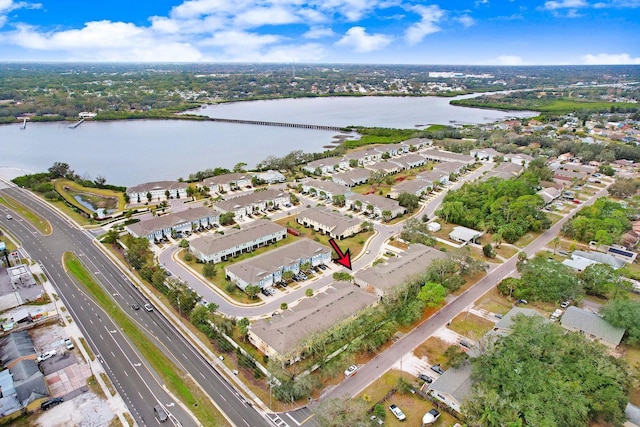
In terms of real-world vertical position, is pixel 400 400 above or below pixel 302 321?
below

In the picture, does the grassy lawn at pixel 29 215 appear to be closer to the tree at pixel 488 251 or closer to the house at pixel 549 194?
the tree at pixel 488 251

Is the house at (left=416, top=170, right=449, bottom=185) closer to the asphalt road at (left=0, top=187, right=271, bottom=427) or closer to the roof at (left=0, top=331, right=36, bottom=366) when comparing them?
the asphalt road at (left=0, top=187, right=271, bottom=427)

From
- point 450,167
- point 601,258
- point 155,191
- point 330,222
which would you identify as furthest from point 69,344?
point 450,167

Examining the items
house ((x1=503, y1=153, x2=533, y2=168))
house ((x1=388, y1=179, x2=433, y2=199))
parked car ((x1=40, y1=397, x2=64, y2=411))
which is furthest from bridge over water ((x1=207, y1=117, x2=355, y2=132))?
parked car ((x1=40, y1=397, x2=64, y2=411))

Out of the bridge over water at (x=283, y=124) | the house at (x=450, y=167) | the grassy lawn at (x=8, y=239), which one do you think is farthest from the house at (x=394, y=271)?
the bridge over water at (x=283, y=124)

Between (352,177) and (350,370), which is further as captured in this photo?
(352,177)

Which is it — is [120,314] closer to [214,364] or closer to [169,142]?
[214,364]

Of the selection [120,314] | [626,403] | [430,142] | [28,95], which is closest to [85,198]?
[120,314]

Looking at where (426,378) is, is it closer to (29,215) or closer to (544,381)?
(544,381)
